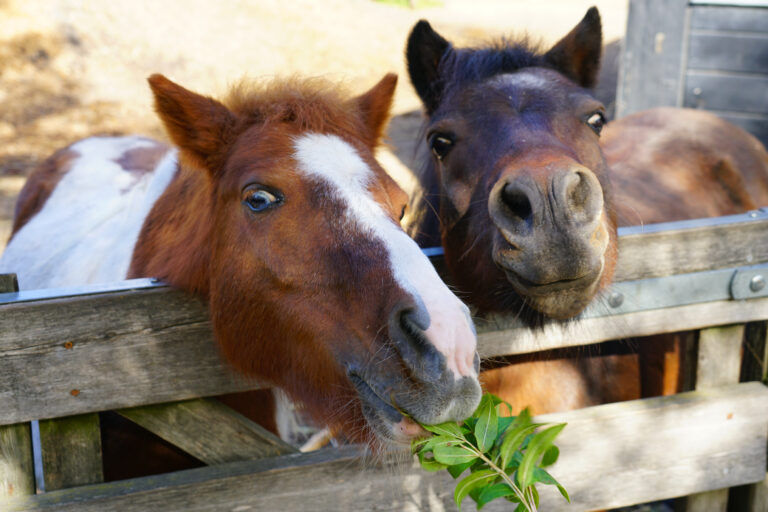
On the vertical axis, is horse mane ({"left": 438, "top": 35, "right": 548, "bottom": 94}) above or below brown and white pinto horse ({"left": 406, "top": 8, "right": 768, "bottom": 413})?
above

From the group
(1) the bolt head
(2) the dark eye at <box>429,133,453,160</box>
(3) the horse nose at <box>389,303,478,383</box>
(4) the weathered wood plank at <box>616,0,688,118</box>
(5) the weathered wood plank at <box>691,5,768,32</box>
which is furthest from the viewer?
(4) the weathered wood plank at <box>616,0,688,118</box>

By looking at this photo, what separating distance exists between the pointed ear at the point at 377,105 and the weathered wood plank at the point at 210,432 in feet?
3.77

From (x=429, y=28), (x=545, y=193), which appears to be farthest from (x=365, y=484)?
(x=429, y=28)

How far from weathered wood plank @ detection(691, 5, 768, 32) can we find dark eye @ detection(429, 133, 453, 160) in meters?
5.64

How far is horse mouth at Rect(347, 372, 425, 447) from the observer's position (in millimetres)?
1793

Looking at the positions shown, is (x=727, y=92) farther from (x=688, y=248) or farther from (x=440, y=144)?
(x=440, y=144)

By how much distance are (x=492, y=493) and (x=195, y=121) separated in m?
1.51

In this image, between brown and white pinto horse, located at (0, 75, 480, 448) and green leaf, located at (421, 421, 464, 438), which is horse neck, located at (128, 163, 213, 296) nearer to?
brown and white pinto horse, located at (0, 75, 480, 448)

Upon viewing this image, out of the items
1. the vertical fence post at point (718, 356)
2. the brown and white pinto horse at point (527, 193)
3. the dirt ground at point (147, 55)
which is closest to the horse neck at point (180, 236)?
the brown and white pinto horse at point (527, 193)

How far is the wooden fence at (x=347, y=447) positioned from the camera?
2.06 m

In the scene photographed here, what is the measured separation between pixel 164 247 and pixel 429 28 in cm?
155

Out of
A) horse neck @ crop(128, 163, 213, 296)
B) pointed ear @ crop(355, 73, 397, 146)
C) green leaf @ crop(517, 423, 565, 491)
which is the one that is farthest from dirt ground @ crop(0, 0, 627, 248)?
green leaf @ crop(517, 423, 565, 491)

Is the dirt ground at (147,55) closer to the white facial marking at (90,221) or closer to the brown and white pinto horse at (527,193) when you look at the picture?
the white facial marking at (90,221)

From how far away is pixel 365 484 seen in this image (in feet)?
7.69
